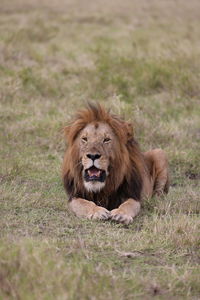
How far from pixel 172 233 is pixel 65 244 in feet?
2.33

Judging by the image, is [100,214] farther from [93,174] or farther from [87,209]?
[93,174]

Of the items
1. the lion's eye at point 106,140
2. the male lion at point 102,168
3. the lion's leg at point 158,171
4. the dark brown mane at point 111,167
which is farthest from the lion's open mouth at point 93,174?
the lion's leg at point 158,171

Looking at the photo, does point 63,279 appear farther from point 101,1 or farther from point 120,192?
point 101,1

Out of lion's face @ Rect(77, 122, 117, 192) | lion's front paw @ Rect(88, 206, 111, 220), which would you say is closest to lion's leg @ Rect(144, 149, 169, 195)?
lion's face @ Rect(77, 122, 117, 192)

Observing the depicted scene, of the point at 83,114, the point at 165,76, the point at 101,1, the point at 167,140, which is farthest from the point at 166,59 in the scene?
the point at 101,1

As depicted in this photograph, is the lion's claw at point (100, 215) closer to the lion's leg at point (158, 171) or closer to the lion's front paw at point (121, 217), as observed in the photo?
the lion's front paw at point (121, 217)

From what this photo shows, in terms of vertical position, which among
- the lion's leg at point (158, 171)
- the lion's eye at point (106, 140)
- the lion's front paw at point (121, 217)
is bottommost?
the lion's front paw at point (121, 217)

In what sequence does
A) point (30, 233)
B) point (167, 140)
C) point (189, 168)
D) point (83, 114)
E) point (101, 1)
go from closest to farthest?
point (30, 233), point (83, 114), point (189, 168), point (167, 140), point (101, 1)

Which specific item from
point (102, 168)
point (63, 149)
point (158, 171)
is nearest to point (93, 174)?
point (102, 168)

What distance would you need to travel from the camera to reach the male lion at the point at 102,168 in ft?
17.6

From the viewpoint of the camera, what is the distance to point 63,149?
7738mm

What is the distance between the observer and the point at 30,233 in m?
4.88

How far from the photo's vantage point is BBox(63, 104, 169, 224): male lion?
211 inches

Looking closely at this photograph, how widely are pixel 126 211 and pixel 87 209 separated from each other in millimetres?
282
